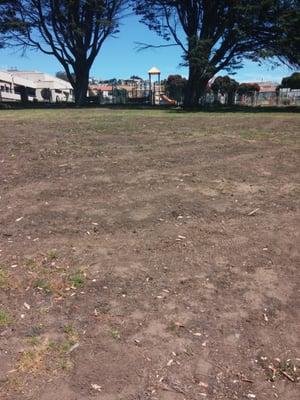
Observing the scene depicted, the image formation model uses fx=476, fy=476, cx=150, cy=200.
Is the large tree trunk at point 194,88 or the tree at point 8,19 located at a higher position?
the tree at point 8,19

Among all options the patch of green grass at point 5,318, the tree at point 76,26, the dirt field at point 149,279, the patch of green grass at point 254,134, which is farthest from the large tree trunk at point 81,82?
the patch of green grass at point 5,318

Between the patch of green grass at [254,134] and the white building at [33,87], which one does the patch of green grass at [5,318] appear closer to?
the patch of green grass at [254,134]

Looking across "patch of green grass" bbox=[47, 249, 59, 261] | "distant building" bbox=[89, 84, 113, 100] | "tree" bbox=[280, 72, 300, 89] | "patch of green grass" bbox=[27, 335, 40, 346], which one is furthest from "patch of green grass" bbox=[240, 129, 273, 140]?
"distant building" bbox=[89, 84, 113, 100]

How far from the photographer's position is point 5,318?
3760 millimetres

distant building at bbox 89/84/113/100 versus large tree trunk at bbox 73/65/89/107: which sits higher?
large tree trunk at bbox 73/65/89/107

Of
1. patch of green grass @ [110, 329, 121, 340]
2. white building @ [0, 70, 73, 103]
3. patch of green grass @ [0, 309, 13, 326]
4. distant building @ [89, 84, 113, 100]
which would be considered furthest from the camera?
white building @ [0, 70, 73, 103]

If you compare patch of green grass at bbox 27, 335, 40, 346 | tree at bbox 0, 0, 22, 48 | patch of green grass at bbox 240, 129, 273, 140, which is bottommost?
patch of green grass at bbox 27, 335, 40, 346

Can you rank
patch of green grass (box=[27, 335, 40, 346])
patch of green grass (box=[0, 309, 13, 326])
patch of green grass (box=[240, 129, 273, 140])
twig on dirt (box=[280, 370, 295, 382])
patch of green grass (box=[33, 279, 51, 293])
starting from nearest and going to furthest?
twig on dirt (box=[280, 370, 295, 382]), patch of green grass (box=[27, 335, 40, 346]), patch of green grass (box=[0, 309, 13, 326]), patch of green grass (box=[33, 279, 51, 293]), patch of green grass (box=[240, 129, 273, 140])

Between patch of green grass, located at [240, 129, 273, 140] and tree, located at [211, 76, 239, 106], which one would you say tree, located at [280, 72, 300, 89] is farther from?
patch of green grass, located at [240, 129, 273, 140]

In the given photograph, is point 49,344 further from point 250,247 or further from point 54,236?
point 250,247

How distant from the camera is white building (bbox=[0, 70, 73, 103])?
62112mm

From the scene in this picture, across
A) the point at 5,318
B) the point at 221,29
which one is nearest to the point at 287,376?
the point at 5,318

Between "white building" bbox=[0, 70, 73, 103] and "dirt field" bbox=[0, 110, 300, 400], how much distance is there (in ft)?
159

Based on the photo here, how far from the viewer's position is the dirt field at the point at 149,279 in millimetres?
3186
